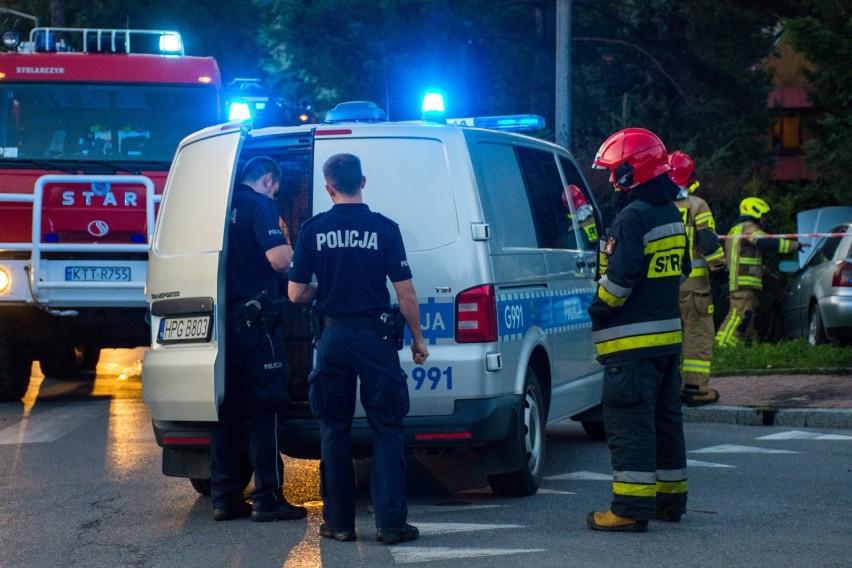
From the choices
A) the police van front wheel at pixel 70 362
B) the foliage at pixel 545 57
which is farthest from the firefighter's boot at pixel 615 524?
the foliage at pixel 545 57

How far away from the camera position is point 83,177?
11.7m

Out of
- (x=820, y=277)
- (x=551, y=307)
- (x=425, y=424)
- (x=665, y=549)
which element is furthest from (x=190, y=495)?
(x=820, y=277)

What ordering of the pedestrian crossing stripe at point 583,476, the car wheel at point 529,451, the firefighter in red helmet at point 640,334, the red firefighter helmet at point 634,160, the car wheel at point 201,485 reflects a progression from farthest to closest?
the pedestrian crossing stripe at point 583,476 → the car wheel at point 201,485 → the car wheel at point 529,451 → the red firefighter helmet at point 634,160 → the firefighter in red helmet at point 640,334

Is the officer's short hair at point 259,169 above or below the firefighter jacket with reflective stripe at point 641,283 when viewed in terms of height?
above

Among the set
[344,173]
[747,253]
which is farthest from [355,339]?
[747,253]

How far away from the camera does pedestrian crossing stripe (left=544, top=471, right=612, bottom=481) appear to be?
27.0 feet

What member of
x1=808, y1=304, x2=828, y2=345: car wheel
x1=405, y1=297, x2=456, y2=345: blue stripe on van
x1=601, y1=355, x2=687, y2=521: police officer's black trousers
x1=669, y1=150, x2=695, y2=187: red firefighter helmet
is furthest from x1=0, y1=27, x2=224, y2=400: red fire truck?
x1=808, y1=304, x2=828, y2=345: car wheel

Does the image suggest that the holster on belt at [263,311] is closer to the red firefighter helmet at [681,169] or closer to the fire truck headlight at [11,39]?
the red firefighter helmet at [681,169]

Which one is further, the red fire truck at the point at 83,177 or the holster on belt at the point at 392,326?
the red fire truck at the point at 83,177

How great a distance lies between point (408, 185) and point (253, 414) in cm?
140

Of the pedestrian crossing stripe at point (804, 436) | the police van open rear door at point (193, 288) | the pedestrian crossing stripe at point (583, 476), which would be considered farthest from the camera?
the pedestrian crossing stripe at point (804, 436)

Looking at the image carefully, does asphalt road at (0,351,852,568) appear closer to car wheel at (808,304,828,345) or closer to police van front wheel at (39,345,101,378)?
police van front wheel at (39,345,101,378)

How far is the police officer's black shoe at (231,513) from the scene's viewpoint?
7.05 meters

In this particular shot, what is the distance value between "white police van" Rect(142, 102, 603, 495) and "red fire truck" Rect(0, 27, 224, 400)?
433 centimetres
